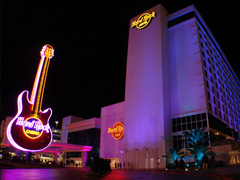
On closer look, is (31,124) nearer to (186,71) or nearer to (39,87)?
(39,87)

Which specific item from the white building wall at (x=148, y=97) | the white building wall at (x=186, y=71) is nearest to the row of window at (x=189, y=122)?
the white building wall at (x=186, y=71)

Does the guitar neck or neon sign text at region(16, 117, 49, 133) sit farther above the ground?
the guitar neck

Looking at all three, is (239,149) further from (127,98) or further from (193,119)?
(127,98)

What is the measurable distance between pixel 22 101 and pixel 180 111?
31.4 metres

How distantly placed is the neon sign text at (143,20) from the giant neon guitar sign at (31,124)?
28.0 meters

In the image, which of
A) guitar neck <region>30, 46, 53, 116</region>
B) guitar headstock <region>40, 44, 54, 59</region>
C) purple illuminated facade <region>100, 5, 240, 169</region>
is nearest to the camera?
guitar neck <region>30, 46, 53, 116</region>

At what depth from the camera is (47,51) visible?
164ft

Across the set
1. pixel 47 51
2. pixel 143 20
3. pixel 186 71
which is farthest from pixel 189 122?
pixel 47 51

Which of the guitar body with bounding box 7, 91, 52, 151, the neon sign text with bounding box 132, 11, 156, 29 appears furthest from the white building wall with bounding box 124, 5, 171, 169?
the guitar body with bounding box 7, 91, 52, 151

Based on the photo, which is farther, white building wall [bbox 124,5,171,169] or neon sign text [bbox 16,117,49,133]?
white building wall [bbox 124,5,171,169]

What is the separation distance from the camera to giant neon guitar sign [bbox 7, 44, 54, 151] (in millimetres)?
38938

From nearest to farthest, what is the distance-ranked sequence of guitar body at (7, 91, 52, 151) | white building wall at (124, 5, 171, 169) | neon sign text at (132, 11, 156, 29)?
guitar body at (7, 91, 52, 151)
white building wall at (124, 5, 171, 169)
neon sign text at (132, 11, 156, 29)

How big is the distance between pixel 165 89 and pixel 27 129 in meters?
29.0

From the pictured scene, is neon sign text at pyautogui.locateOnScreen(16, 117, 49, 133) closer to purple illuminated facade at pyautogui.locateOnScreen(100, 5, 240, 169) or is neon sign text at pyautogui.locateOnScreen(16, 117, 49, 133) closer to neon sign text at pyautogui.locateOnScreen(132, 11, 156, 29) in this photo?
purple illuminated facade at pyautogui.locateOnScreen(100, 5, 240, 169)
